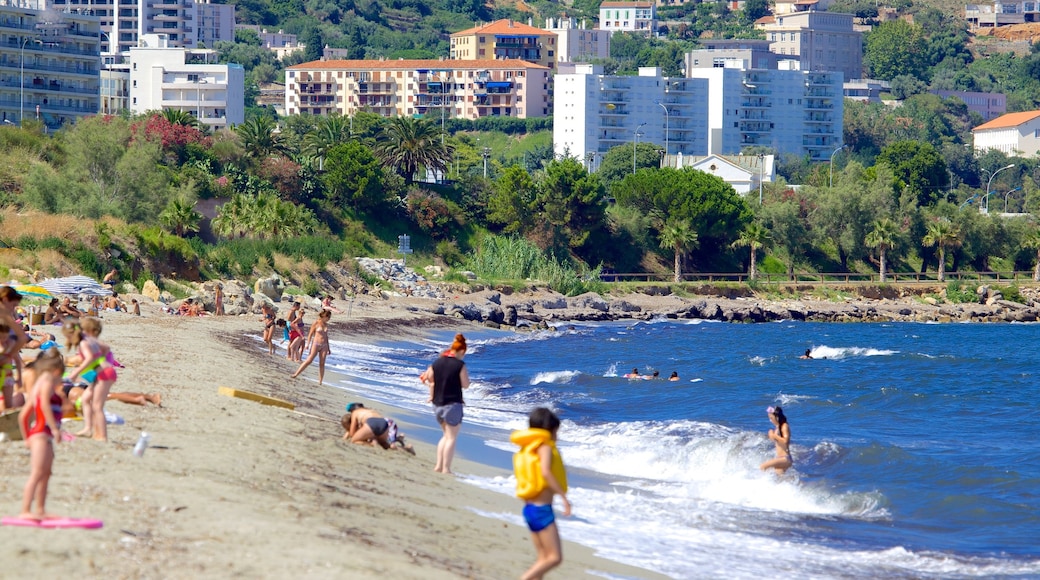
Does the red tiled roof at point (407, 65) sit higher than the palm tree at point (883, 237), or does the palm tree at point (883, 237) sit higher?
the red tiled roof at point (407, 65)

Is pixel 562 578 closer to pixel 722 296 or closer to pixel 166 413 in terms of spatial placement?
pixel 166 413

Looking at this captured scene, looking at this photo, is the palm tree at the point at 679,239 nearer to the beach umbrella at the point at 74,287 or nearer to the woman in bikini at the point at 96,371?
the beach umbrella at the point at 74,287

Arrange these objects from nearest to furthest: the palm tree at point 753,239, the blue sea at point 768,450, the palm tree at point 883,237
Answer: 1. the blue sea at point 768,450
2. the palm tree at point 753,239
3. the palm tree at point 883,237

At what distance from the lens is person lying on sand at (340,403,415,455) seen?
16438 mm

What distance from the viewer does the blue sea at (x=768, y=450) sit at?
584 inches

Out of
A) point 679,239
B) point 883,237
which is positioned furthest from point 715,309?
point 883,237

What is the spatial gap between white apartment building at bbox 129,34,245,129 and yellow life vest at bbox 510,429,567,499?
115845 mm

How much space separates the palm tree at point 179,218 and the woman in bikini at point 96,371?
47036mm

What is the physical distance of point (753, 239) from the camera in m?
82.9

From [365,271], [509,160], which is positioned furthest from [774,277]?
[509,160]

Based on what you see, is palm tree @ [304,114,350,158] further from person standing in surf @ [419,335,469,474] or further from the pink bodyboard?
the pink bodyboard

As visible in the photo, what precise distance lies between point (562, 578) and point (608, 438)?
1102 cm

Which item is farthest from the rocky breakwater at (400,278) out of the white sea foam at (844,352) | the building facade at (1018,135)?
the building facade at (1018,135)

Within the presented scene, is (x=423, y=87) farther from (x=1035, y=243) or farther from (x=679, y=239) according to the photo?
(x=1035, y=243)
